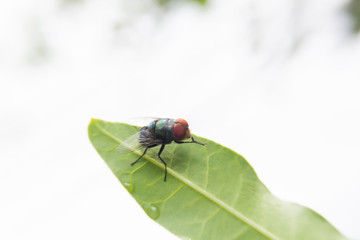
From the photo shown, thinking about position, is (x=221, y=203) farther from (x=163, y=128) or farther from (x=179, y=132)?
(x=163, y=128)

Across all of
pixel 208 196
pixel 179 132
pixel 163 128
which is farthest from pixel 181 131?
pixel 208 196

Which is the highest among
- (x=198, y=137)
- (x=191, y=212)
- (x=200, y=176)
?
(x=198, y=137)

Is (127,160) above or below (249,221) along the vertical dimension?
above

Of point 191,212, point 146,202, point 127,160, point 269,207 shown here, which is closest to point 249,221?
point 269,207

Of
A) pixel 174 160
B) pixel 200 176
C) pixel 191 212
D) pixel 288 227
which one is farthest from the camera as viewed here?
pixel 174 160

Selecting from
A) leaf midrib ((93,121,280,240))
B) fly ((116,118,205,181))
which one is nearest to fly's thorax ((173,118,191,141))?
fly ((116,118,205,181))

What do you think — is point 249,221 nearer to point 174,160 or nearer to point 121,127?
point 174,160

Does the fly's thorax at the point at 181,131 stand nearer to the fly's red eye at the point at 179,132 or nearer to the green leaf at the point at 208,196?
the fly's red eye at the point at 179,132
